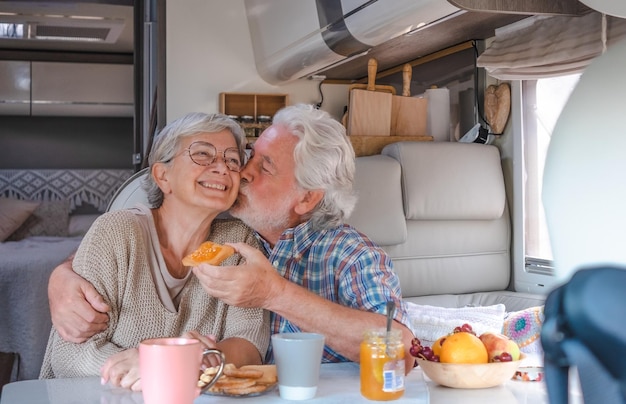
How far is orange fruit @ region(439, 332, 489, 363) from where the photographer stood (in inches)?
49.9

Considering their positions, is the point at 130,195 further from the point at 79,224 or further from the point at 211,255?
the point at 79,224

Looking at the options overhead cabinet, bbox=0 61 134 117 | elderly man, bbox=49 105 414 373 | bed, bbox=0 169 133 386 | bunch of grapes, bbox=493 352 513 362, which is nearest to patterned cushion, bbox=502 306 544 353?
elderly man, bbox=49 105 414 373

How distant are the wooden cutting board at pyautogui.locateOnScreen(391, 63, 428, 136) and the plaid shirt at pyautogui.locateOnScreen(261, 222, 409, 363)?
4.62ft

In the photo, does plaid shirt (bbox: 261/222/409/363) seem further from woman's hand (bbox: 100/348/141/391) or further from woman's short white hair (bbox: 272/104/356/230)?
woman's hand (bbox: 100/348/141/391)

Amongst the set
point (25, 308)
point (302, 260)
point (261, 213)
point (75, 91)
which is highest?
point (75, 91)

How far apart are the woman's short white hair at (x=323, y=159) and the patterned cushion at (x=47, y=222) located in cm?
422

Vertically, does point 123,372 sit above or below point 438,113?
below

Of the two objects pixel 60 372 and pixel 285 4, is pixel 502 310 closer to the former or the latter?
pixel 60 372

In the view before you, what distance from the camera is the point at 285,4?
306 centimetres

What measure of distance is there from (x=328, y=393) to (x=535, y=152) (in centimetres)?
194

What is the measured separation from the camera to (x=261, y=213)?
5.87ft

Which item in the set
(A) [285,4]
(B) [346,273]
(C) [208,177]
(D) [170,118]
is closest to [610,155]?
(B) [346,273]

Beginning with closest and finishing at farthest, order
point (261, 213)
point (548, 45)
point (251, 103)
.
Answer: point (261, 213), point (548, 45), point (251, 103)

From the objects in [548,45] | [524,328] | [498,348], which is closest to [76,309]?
[498,348]
